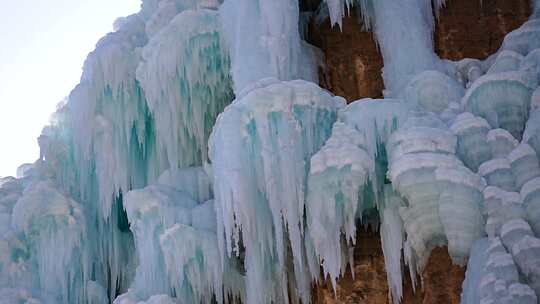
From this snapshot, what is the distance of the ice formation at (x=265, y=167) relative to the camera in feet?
37.7

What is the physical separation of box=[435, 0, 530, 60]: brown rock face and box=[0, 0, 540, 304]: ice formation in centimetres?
23

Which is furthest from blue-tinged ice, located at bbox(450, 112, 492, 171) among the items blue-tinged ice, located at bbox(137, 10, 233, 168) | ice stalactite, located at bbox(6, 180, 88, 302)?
ice stalactite, located at bbox(6, 180, 88, 302)

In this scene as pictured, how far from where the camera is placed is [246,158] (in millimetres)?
12625

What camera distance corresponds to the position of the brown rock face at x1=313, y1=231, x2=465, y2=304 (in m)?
12.0

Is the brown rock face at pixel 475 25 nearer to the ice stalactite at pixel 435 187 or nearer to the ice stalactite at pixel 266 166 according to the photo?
the ice stalactite at pixel 266 166

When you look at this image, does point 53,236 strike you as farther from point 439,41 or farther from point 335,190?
point 439,41

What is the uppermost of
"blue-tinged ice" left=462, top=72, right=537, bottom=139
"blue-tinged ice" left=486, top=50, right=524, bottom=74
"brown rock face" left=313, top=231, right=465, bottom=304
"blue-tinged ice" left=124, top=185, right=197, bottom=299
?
"blue-tinged ice" left=486, top=50, right=524, bottom=74

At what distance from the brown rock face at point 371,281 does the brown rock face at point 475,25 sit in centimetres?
312

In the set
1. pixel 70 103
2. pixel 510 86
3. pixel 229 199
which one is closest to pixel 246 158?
pixel 229 199

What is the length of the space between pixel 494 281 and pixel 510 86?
2.85 m

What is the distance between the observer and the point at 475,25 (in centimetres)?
1434

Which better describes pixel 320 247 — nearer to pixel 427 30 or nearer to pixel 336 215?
pixel 336 215

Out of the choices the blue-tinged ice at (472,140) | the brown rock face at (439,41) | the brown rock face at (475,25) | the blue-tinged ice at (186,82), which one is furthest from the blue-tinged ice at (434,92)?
the blue-tinged ice at (186,82)

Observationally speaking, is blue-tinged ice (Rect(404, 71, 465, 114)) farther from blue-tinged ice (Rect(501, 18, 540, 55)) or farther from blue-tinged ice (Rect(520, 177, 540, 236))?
blue-tinged ice (Rect(520, 177, 540, 236))
